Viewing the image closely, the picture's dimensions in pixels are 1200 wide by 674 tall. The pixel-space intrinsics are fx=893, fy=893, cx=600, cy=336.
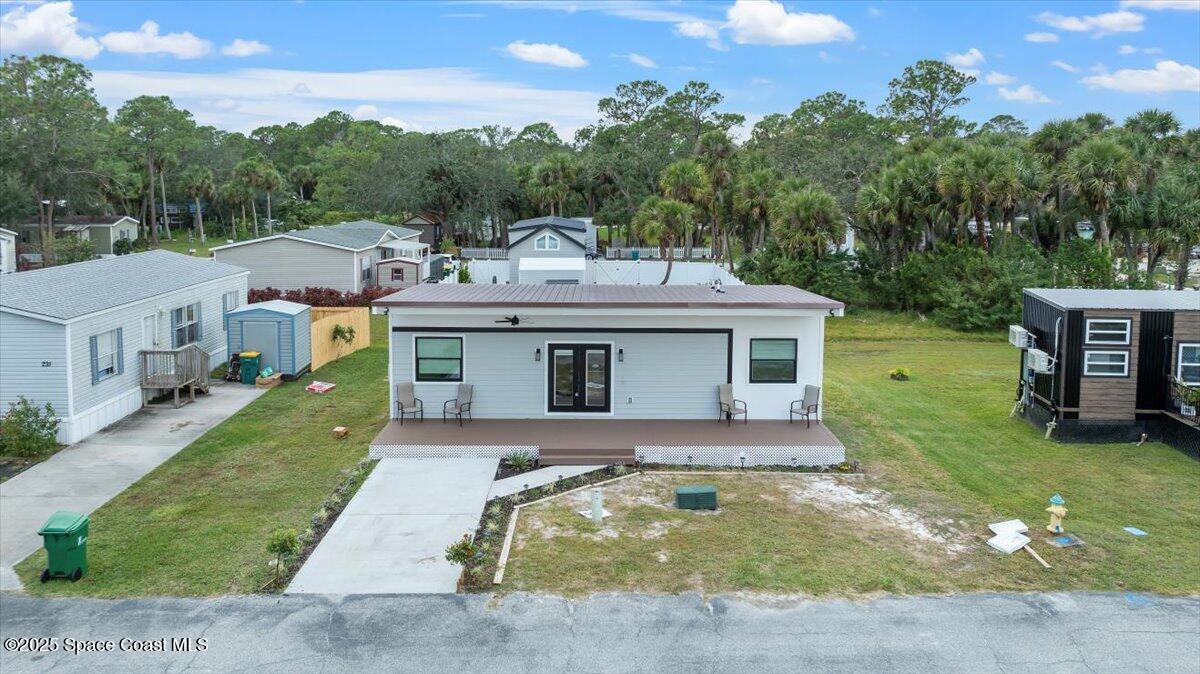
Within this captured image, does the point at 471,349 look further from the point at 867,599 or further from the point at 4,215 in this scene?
the point at 4,215

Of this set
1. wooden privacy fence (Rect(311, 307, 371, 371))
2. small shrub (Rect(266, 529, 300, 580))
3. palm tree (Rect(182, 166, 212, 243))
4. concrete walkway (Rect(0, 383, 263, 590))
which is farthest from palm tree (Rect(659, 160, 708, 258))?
palm tree (Rect(182, 166, 212, 243))

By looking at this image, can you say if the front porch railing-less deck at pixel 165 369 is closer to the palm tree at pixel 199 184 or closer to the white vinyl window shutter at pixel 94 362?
the white vinyl window shutter at pixel 94 362

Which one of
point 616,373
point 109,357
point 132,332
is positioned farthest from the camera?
point 132,332

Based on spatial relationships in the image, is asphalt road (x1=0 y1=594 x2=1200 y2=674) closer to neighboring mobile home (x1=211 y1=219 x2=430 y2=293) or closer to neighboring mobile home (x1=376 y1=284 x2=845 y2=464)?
neighboring mobile home (x1=376 y1=284 x2=845 y2=464)

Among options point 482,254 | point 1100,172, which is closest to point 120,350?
point 1100,172

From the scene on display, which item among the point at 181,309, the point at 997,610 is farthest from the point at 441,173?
the point at 997,610

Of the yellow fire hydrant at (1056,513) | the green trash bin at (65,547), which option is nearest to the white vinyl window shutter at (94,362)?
the green trash bin at (65,547)

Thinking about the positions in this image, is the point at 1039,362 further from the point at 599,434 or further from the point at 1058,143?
the point at 1058,143
